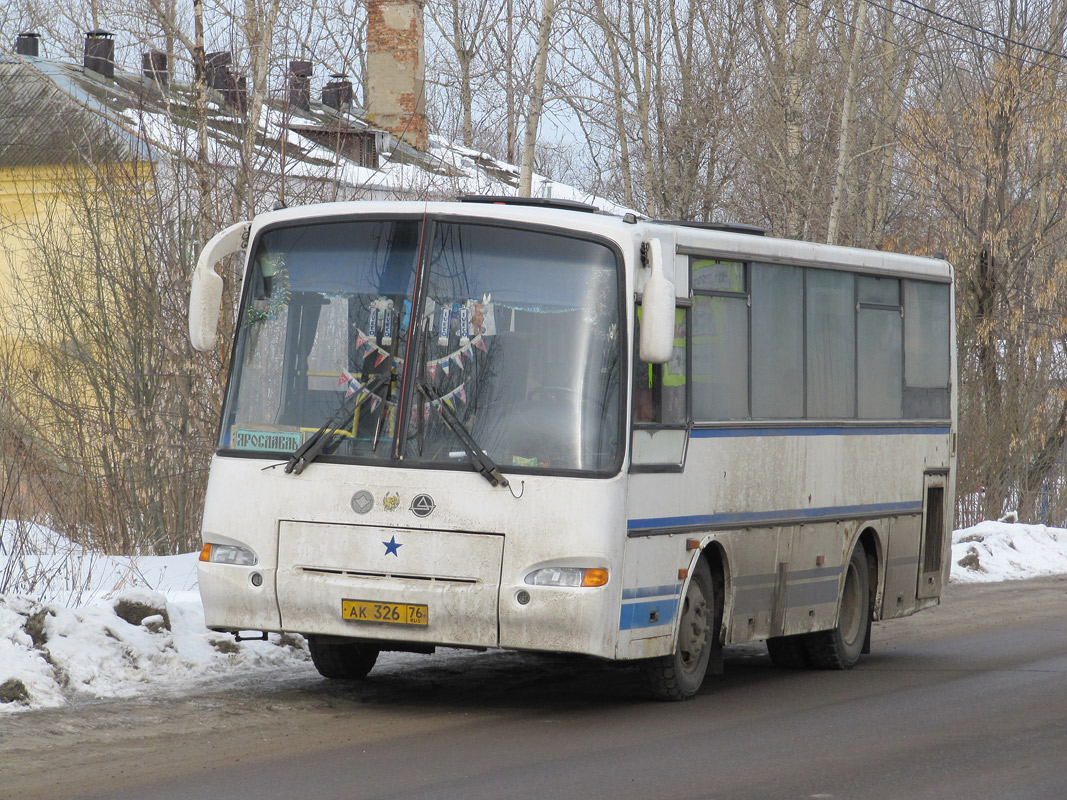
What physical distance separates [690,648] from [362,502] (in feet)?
7.82

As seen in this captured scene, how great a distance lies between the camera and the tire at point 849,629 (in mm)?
12328

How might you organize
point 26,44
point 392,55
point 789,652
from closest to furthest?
point 789,652
point 26,44
point 392,55

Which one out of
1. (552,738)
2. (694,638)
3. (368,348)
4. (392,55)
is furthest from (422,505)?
(392,55)

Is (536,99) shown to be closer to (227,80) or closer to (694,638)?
(227,80)

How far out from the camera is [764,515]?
1084 cm

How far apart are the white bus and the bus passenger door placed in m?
3.34

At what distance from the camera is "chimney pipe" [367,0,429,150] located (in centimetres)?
3822

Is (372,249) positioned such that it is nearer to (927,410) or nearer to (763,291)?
(763,291)

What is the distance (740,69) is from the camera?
105 feet

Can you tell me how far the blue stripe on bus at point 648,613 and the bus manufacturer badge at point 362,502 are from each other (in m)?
1.49

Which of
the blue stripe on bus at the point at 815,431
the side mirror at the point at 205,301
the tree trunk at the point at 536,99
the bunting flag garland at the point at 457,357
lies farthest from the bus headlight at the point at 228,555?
→ the tree trunk at the point at 536,99

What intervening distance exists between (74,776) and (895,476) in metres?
7.44

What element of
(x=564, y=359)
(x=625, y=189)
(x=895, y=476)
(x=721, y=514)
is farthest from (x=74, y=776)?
(x=625, y=189)

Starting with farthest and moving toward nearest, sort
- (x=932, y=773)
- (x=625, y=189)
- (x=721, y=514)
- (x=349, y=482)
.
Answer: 1. (x=625, y=189)
2. (x=721, y=514)
3. (x=349, y=482)
4. (x=932, y=773)
